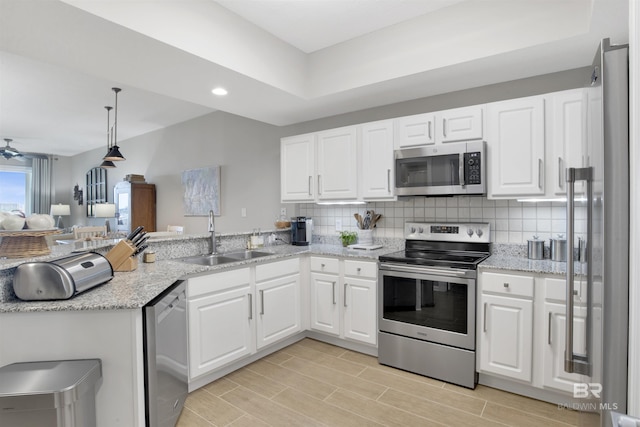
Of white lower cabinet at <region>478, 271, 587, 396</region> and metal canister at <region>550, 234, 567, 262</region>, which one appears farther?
metal canister at <region>550, 234, 567, 262</region>

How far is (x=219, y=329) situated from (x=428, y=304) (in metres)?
1.60

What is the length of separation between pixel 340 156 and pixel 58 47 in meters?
2.24

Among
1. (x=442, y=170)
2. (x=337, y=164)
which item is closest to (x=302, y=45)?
(x=337, y=164)

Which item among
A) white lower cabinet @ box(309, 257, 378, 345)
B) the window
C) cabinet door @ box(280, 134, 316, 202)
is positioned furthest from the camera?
the window

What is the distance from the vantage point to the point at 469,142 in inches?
101

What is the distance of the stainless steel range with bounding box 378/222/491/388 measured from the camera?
2420mm

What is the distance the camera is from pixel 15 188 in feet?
26.6

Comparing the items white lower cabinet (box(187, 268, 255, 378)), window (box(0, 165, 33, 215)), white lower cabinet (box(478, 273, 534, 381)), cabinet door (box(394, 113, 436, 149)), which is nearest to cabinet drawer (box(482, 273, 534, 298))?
white lower cabinet (box(478, 273, 534, 381))

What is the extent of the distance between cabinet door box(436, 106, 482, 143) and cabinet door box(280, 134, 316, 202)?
130 centimetres

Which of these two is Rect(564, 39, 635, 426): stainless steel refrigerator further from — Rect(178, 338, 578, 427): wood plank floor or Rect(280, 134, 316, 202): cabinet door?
Rect(280, 134, 316, 202): cabinet door

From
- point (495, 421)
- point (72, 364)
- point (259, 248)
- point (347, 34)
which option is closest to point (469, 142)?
point (347, 34)

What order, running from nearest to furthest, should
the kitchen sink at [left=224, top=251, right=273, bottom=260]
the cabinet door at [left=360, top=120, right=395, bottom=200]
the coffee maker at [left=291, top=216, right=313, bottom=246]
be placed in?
the cabinet door at [left=360, top=120, right=395, bottom=200], the kitchen sink at [left=224, top=251, right=273, bottom=260], the coffee maker at [left=291, top=216, right=313, bottom=246]

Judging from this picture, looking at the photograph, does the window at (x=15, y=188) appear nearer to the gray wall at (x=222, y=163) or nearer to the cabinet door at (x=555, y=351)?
the gray wall at (x=222, y=163)

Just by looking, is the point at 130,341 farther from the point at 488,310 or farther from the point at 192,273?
the point at 488,310
